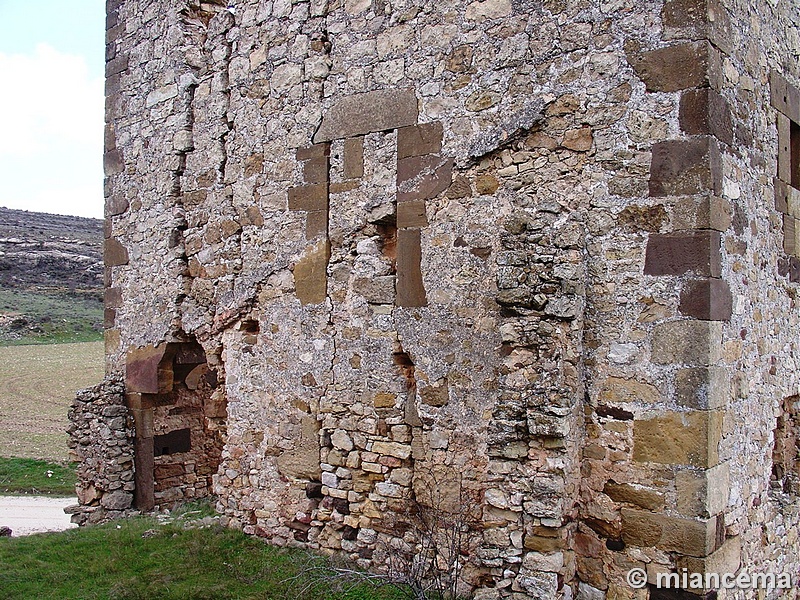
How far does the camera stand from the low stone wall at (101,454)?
7.72 metres

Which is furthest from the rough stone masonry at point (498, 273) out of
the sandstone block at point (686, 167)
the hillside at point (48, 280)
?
the hillside at point (48, 280)

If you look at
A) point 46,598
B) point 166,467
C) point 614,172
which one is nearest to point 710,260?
point 614,172

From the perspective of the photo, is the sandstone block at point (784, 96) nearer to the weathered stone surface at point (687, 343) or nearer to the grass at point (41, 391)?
the weathered stone surface at point (687, 343)

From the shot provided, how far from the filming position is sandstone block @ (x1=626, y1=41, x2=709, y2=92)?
4473 millimetres

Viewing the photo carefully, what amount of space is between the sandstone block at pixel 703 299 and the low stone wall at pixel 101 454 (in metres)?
5.81

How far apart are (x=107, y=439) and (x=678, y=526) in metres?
5.68

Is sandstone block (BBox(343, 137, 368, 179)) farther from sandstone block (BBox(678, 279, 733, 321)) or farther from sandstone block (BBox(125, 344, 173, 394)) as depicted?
sandstone block (BBox(125, 344, 173, 394))

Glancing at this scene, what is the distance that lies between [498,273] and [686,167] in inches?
50.4

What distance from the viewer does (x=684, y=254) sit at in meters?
4.48

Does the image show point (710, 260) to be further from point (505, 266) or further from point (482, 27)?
point (482, 27)

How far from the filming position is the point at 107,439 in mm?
7730

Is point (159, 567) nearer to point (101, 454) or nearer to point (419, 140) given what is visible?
point (101, 454)

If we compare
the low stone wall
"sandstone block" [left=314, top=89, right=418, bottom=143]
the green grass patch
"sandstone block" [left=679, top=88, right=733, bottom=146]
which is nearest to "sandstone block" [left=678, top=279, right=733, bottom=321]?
"sandstone block" [left=679, top=88, right=733, bottom=146]

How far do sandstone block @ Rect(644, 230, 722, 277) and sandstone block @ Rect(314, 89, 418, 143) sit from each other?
202 cm
